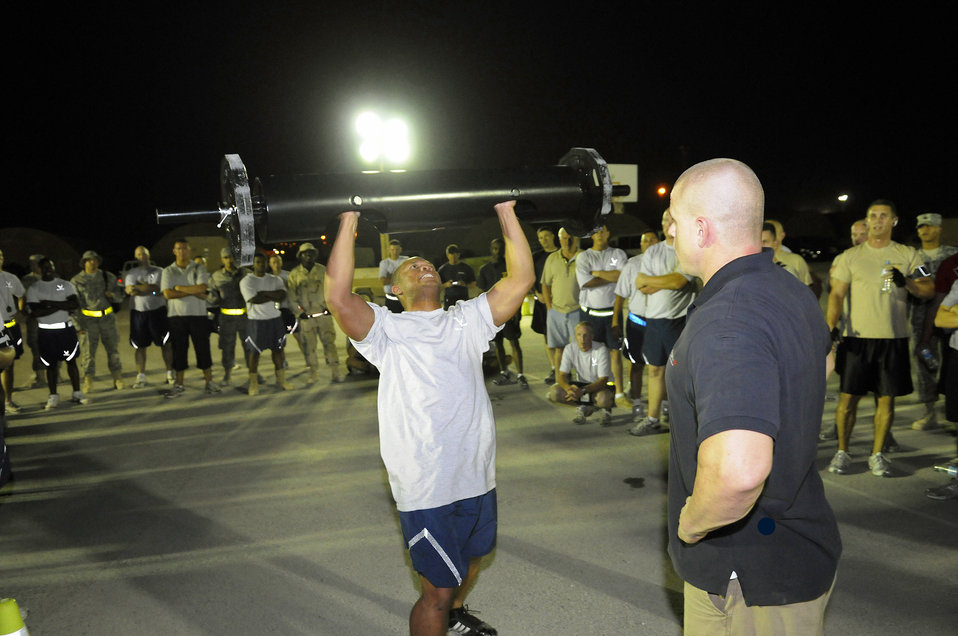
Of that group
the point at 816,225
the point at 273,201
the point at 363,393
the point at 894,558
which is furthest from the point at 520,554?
the point at 816,225

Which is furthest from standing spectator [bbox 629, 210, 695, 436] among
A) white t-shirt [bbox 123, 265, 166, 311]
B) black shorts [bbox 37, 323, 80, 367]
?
black shorts [bbox 37, 323, 80, 367]

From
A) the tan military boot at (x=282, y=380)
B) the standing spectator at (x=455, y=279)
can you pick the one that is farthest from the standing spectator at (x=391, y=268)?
the tan military boot at (x=282, y=380)

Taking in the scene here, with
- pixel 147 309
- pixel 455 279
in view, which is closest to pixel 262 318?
pixel 147 309

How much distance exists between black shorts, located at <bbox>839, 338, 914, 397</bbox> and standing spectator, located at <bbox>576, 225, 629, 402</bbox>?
2596 mm

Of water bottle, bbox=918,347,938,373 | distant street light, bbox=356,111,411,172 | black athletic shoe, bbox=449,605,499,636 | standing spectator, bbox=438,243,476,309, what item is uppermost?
distant street light, bbox=356,111,411,172

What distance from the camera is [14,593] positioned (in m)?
3.83

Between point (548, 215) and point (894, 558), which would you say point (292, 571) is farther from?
point (894, 558)

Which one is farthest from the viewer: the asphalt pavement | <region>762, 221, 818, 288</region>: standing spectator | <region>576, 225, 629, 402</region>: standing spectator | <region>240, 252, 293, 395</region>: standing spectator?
<region>240, 252, 293, 395</region>: standing spectator

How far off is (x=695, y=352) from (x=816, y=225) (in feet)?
139

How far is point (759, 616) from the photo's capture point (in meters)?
1.72

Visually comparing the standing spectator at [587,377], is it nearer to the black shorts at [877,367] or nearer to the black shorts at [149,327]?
the black shorts at [877,367]

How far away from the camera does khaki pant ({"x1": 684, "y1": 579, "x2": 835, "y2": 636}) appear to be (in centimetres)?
172

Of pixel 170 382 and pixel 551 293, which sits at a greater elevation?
pixel 551 293

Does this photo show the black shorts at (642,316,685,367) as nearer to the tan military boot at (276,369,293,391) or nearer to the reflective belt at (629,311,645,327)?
the reflective belt at (629,311,645,327)
